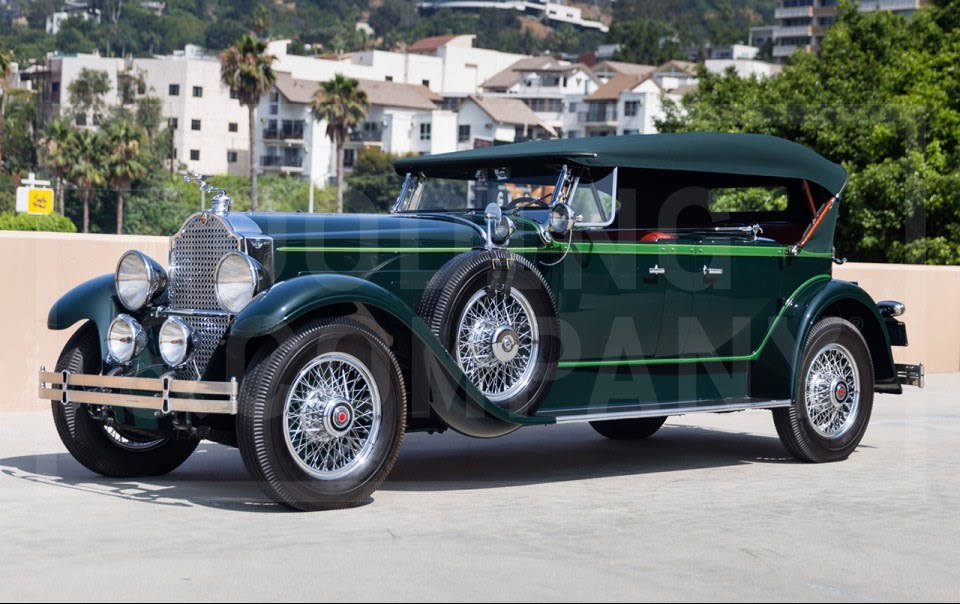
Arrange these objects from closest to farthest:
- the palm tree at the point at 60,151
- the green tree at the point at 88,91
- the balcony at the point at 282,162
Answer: the palm tree at the point at 60,151, the green tree at the point at 88,91, the balcony at the point at 282,162

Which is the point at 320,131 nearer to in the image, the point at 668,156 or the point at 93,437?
the point at 668,156

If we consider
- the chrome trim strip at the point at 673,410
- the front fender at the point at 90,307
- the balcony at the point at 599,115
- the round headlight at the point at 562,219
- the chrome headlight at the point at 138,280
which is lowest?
the chrome trim strip at the point at 673,410

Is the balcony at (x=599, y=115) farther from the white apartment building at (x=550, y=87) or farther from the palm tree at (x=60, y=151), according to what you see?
Result: the palm tree at (x=60, y=151)

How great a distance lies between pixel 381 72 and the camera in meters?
120

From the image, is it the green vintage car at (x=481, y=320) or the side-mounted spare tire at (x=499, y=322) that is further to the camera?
the side-mounted spare tire at (x=499, y=322)

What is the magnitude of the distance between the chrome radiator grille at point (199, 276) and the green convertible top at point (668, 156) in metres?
1.47

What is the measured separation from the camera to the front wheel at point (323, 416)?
19.6ft

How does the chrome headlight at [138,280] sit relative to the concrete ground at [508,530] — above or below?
above

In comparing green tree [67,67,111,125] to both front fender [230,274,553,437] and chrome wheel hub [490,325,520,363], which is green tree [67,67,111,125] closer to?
chrome wheel hub [490,325,520,363]

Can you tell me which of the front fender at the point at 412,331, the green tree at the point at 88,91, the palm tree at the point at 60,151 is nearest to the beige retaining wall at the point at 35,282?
the front fender at the point at 412,331

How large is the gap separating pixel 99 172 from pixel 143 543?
67694 millimetres

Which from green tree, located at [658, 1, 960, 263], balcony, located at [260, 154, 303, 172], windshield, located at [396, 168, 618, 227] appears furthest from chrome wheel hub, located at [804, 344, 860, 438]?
balcony, located at [260, 154, 303, 172]

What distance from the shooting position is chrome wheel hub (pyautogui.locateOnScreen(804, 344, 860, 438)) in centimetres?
837

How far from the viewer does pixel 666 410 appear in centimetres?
752
